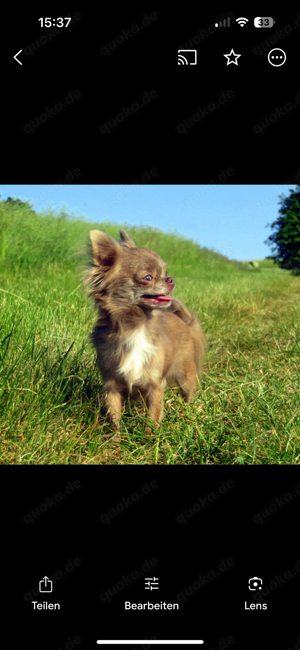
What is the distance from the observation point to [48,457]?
2328 mm

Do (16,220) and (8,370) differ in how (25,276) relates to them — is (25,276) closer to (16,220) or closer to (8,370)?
(16,220)

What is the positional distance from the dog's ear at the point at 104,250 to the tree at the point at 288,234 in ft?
71.6

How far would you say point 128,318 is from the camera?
10.3 ft

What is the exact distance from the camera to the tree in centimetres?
2369

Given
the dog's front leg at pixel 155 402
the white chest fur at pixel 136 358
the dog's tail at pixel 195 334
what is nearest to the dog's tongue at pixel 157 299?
the white chest fur at pixel 136 358

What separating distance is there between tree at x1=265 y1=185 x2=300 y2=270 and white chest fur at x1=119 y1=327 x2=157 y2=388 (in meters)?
21.9

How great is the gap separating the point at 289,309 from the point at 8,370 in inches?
255

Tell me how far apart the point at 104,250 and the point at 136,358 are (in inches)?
29.2
